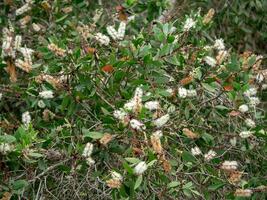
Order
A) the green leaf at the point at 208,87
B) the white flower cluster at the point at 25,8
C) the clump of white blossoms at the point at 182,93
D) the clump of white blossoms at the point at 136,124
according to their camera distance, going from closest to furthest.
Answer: the clump of white blossoms at the point at 136,124, the clump of white blossoms at the point at 182,93, the green leaf at the point at 208,87, the white flower cluster at the point at 25,8

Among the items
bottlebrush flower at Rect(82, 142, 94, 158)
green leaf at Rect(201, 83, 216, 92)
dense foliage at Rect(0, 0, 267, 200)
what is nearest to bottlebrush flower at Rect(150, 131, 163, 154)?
dense foliage at Rect(0, 0, 267, 200)

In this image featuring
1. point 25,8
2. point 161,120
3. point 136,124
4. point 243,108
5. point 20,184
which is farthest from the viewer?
point 25,8

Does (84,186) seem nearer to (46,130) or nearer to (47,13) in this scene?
(46,130)

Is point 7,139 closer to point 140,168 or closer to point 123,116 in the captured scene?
point 123,116

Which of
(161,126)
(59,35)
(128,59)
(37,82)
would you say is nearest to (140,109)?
(161,126)

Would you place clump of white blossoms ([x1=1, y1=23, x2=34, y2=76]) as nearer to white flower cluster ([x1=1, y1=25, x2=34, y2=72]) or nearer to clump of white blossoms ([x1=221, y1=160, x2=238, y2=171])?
white flower cluster ([x1=1, y1=25, x2=34, y2=72])

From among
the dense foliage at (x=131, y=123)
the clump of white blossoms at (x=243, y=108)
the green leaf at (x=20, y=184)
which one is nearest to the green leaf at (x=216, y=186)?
→ the dense foliage at (x=131, y=123)

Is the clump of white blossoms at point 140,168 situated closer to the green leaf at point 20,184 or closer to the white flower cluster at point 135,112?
the white flower cluster at point 135,112

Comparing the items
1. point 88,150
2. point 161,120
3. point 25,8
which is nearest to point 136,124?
point 161,120
